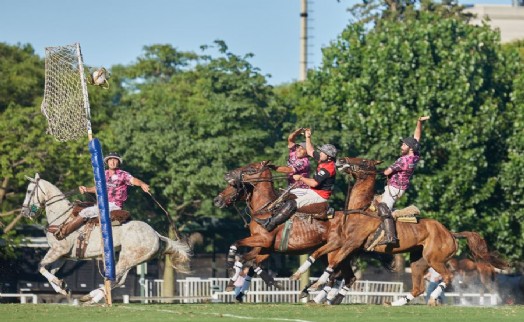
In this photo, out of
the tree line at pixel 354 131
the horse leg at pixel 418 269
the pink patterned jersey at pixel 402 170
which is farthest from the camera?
the tree line at pixel 354 131

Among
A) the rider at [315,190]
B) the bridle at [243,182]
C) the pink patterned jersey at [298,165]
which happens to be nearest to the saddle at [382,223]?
the rider at [315,190]

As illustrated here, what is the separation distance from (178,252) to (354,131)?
22042mm

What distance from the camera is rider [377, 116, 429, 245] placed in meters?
27.2

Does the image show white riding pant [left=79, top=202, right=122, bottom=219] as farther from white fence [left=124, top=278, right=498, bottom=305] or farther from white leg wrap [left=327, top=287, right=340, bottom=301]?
white fence [left=124, top=278, right=498, bottom=305]

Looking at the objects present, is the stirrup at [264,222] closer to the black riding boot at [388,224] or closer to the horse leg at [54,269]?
the black riding boot at [388,224]

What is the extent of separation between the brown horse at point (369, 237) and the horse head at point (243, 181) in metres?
1.55

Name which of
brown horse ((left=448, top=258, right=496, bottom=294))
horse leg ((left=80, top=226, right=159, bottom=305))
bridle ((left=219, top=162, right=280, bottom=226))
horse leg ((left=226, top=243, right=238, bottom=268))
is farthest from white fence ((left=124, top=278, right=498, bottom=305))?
horse leg ((left=226, top=243, right=238, bottom=268))

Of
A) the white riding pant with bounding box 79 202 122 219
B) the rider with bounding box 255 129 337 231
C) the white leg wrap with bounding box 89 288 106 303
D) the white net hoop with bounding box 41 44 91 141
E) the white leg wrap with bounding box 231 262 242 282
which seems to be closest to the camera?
the white leg wrap with bounding box 89 288 106 303

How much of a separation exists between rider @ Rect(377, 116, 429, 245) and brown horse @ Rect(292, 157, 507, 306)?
24 centimetres

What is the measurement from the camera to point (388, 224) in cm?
2727

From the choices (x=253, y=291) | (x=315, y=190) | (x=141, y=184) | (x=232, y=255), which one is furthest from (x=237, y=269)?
(x=253, y=291)

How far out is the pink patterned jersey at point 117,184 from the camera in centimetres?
2720

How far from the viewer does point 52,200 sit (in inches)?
1104

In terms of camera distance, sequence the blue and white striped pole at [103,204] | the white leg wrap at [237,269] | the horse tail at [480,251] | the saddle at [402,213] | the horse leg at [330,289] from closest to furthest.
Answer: the blue and white striped pole at [103,204] → the horse leg at [330,289] → the white leg wrap at [237,269] → the saddle at [402,213] → the horse tail at [480,251]
